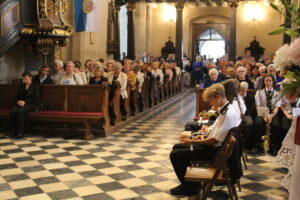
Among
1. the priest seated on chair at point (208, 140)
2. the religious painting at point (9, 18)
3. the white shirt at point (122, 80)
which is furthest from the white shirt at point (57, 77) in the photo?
the priest seated on chair at point (208, 140)

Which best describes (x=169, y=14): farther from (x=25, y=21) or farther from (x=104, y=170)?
(x=104, y=170)

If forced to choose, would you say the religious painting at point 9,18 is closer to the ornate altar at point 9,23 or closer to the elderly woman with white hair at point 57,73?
the ornate altar at point 9,23

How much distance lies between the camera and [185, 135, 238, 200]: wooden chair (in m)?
3.92

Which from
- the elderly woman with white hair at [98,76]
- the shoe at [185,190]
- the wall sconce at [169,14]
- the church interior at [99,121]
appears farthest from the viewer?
the wall sconce at [169,14]

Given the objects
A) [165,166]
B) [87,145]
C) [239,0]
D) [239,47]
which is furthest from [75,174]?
[239,47]

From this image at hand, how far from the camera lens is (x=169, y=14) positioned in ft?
84.1

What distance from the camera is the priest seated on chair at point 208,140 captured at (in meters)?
4.45

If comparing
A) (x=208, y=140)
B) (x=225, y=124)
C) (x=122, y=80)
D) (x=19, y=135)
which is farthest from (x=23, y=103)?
(x=225, y=124)

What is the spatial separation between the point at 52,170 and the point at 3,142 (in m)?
2.32

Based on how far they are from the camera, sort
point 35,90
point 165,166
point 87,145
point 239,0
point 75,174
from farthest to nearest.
Result: point 239,0 → point 35,90 → point 87,145 → point 165,166 → point 75,174

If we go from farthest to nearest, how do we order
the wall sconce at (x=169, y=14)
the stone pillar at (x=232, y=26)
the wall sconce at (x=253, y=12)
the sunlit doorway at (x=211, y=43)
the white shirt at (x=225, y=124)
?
the sunlit doorway at (x=211, y=43) → the wall sconce at (x=169, y=14) → the wall sconce at (x=253, y=12) → the stone pillar at (x=232, y=26) → the white shirt at (x=225, y=124)

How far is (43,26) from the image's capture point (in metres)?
9.16

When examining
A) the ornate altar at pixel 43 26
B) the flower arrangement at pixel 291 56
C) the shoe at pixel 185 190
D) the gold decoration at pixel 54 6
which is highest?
the gold decoration at pixel 54 6

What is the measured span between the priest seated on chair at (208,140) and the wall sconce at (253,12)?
2077 centimetres
